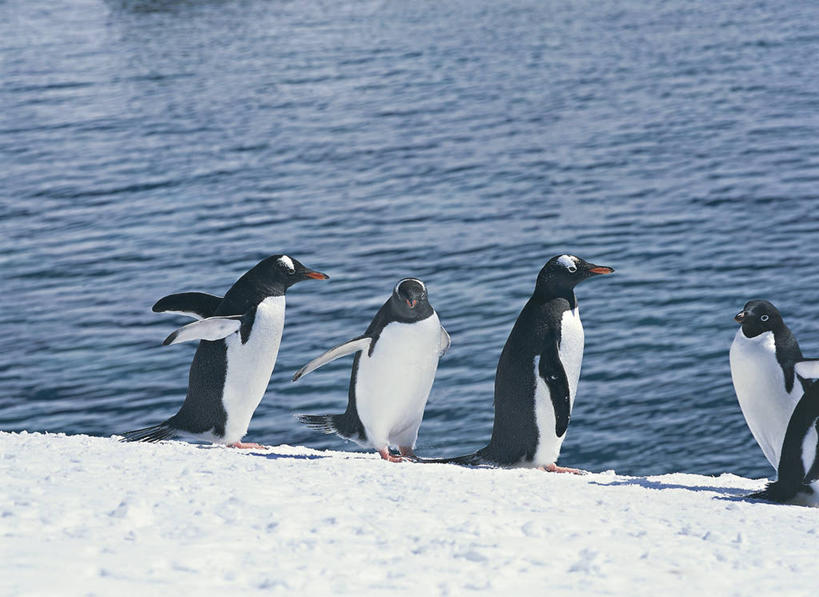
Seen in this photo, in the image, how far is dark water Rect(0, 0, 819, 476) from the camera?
12.6 meters

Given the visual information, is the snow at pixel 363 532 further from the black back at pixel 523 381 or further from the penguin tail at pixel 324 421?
the penguin tail at pixel 324 421

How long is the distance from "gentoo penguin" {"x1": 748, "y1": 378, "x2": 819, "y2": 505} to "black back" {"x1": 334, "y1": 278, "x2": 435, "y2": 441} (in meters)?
2.13

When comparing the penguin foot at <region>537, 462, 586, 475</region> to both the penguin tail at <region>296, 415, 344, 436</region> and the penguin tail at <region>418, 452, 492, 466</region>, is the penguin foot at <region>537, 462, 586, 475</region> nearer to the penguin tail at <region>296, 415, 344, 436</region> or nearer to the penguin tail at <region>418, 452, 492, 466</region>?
the penguin tail at <region>418, 452, 492, 466</region>

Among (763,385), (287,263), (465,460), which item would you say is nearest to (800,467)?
(763,385)

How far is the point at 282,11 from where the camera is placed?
55.2 m

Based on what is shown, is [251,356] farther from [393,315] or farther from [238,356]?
[393,315]

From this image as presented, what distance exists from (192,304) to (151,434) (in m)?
0.88

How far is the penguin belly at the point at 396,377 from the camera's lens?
7.50 m

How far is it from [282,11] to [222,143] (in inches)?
1116

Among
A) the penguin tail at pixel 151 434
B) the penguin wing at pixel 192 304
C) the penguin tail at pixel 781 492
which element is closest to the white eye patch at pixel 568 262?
the penguin tail at pixel 781 492

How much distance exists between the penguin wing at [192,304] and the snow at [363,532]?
4.79ft

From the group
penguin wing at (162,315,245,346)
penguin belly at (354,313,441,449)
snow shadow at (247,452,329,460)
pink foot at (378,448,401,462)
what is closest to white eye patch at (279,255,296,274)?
penguin wing at (162,315,245,346)

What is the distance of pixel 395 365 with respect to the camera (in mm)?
7539

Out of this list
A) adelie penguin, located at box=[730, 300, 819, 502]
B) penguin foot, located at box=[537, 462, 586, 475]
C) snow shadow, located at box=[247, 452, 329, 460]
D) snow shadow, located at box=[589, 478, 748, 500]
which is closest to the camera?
snow shadow, located at box=[589, 478, 748, 500]
